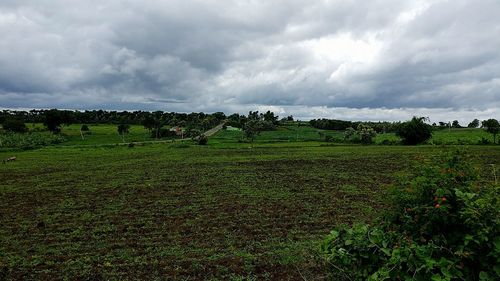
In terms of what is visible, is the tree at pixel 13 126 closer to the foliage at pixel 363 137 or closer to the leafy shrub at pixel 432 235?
the foliage at pixel 363 137

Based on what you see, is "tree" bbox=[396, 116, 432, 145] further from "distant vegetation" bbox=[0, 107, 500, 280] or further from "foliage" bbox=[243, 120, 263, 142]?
"distant vegetation" bbox=[0, 107, 500, 280]

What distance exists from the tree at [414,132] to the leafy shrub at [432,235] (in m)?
60.5

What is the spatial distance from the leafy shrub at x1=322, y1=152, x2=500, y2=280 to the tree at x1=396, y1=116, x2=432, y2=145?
6046 centimetres

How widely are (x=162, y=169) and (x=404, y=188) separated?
2669cm


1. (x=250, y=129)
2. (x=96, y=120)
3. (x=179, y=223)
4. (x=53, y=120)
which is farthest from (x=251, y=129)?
(x=96, y=120)

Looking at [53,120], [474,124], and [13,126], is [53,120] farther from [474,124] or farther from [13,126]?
[474,124]

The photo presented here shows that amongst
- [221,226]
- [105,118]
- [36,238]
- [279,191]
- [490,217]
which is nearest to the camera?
[490,217]

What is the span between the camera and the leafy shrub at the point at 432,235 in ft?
10.5

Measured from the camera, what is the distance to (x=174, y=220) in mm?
12484

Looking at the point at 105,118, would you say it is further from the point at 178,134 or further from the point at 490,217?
the point at 490,217

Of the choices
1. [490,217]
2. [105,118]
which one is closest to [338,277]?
[490,217]

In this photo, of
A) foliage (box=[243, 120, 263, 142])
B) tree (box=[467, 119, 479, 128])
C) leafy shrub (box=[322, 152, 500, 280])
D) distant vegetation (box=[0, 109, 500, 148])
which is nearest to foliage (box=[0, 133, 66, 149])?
distant vegetation (box=[0, 109, 500, 148])

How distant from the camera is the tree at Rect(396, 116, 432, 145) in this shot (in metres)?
59.2

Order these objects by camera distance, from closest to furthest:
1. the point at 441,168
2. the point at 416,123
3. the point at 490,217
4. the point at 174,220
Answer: the point at 490,217, the point at 441,168, the point at 174,220, the point at 416,123
